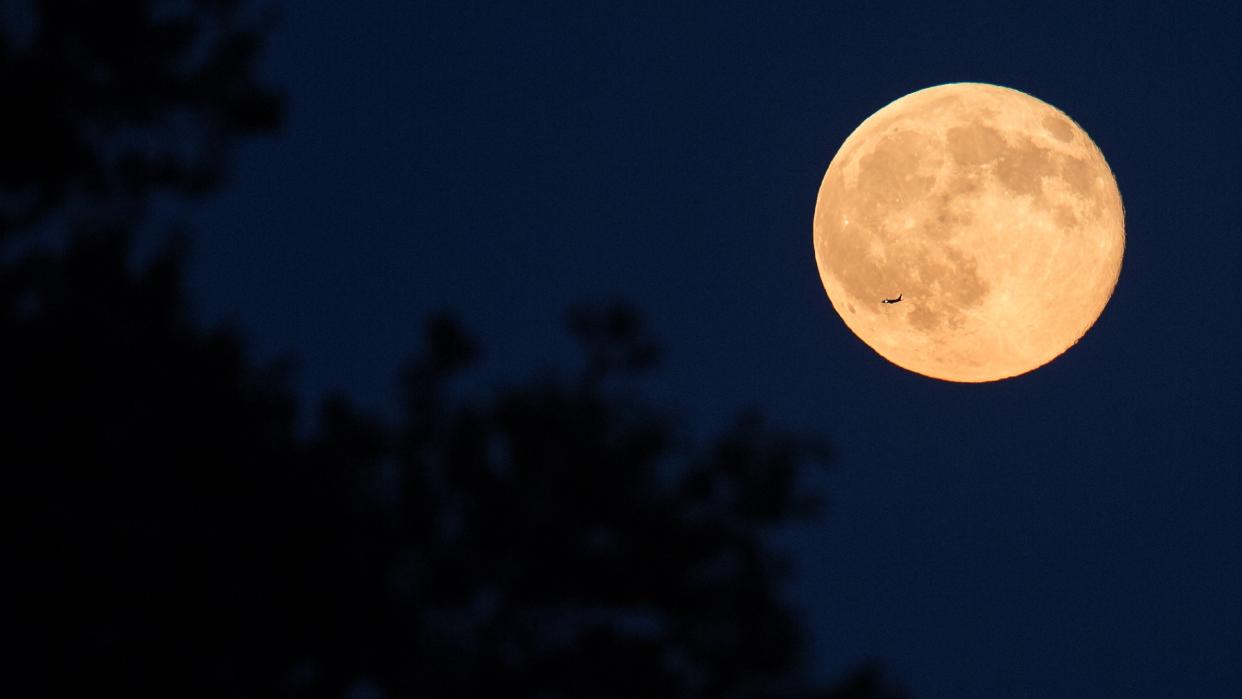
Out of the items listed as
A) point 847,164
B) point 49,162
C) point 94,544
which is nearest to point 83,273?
point 49,162

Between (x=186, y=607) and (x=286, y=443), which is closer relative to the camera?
(x=186, y=607)

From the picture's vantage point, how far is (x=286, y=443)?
7730 mm

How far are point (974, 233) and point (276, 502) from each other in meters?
3.96

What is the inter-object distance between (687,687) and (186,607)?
14.4 feet

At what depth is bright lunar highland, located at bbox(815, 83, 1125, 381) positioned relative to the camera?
751 cm

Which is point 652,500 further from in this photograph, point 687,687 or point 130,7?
point 130,7

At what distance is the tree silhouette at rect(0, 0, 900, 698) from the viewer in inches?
261

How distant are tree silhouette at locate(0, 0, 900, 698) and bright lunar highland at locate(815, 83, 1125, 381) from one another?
2.97 meters

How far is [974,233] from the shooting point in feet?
24.5

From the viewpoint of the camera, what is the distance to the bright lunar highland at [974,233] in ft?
24.6

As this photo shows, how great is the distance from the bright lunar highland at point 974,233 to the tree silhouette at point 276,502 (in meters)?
2.97

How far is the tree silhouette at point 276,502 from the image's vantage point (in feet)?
21.7

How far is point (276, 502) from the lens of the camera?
24.2 feet

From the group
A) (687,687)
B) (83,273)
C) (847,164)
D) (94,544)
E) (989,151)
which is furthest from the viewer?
(687,687)
